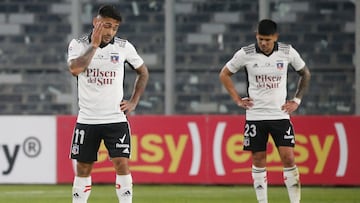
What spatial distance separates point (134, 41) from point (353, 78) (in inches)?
164

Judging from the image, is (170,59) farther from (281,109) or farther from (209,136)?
(281,109)

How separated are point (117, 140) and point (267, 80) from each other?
2.47 meters

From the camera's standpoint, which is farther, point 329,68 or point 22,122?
point 329,68

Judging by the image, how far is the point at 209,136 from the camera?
60.5 ft

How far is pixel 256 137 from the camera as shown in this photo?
13453 millimetres

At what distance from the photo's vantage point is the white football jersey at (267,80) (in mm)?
13414

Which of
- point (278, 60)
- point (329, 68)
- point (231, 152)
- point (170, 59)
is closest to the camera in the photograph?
point (278, 60)

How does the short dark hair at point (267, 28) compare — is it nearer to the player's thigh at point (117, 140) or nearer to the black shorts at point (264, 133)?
the black shorts at point (264, 133)

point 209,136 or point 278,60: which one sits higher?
point 278,60

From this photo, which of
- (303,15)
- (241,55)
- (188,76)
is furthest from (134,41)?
(241,55)

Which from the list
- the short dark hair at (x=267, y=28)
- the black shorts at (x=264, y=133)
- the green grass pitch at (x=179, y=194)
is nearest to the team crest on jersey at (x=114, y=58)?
the short dark hair at (x=267, y=28)

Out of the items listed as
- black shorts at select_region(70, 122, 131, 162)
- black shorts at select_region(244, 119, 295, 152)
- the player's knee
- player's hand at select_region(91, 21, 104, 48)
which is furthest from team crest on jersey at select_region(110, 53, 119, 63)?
black shorts at select_region(244, 119, 295, 152)

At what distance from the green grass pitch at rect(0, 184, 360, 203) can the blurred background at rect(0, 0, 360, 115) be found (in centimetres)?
382

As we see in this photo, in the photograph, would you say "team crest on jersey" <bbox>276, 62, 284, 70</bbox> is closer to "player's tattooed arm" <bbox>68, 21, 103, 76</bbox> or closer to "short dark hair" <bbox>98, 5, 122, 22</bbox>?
"short dark hair" <bbox>98, 5, 122, 22</bbox>
